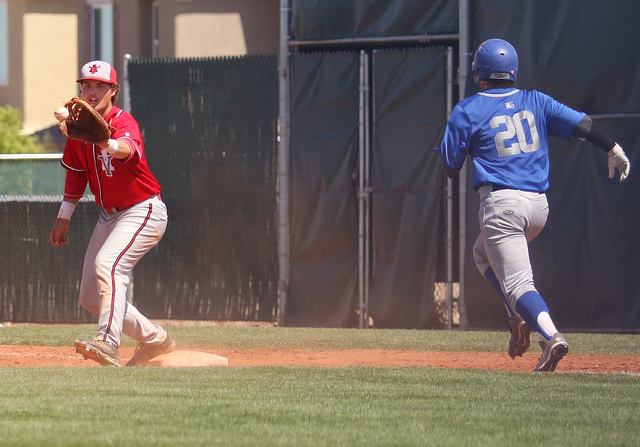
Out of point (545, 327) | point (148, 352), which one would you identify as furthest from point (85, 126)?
point (545, 327)

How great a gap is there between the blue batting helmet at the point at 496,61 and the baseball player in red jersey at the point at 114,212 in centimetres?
231

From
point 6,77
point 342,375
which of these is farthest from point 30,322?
point 6,77

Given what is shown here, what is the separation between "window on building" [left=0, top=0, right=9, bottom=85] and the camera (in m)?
21.7

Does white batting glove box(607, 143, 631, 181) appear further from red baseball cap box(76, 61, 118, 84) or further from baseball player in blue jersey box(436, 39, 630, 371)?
red baseball cap box(76, 61, 118, 84)

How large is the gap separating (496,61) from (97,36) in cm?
1673

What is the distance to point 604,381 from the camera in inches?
192

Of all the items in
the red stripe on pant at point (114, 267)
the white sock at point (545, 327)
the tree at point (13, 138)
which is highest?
the tree at point (13, 138)

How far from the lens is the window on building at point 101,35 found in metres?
20.3

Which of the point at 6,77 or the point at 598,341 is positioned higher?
the point at 6,77

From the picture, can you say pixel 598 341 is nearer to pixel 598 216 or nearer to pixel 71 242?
pixel 598 216

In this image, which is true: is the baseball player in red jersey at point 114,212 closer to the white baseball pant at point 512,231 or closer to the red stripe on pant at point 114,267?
the red stripe on pant at point 114,267

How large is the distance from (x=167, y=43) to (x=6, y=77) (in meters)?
7.27

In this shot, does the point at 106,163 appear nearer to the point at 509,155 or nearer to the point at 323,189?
the point at 509,155

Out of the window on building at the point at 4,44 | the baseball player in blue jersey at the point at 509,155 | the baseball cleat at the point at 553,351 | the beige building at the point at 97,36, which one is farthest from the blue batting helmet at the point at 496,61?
the window on building at the point at 4,44
